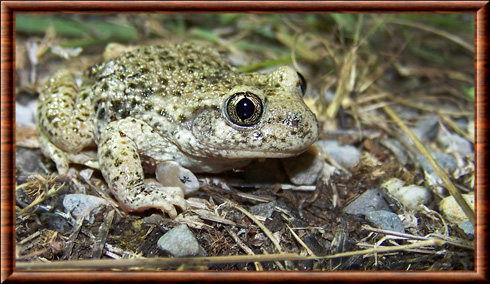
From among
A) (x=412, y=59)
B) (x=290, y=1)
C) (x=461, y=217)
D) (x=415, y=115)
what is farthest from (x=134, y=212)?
(x=412, y=59)

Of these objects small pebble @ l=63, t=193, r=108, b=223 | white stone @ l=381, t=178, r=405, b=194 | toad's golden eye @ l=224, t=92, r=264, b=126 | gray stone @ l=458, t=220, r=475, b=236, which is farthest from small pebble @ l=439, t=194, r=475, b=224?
small pebble @ l=63, t=193, r=108, b=223

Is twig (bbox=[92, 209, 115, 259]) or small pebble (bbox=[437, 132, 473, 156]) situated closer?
twig (bbox=[92, 209, 115, 259])

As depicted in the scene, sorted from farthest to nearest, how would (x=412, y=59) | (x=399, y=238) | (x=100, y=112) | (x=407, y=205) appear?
(x=412, y=59), (x=100, y=112), (x=407, y=205), (x=399, y=238)

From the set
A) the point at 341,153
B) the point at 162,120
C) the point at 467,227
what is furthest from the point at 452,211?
the point at 162,120

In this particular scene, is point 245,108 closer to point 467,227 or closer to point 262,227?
point 262,227

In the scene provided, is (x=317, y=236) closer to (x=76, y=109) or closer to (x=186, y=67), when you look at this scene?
(x=186, y=67)

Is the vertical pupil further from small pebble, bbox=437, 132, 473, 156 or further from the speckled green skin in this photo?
small pebble, bbox=437, 132, 473, 156

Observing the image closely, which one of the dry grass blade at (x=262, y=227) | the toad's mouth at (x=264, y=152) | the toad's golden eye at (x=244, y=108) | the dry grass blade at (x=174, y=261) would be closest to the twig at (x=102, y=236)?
the dry grass blade at (x=174, y=261)
